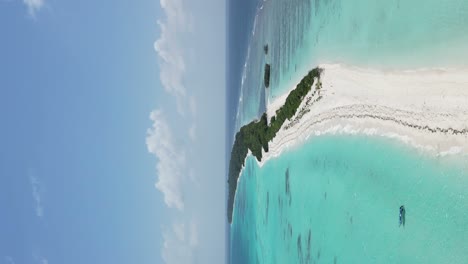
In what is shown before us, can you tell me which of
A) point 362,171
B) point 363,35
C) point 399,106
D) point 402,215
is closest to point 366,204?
point 362,171

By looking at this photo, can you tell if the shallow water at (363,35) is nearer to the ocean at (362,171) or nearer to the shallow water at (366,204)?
the ocean at (362,171)

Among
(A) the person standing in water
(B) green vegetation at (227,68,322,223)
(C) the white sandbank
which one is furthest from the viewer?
(B) green vegetation at (227,68,322,223)

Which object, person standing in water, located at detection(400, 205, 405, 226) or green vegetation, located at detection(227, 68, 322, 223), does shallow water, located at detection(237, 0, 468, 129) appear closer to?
green vegetation, located at detection(227, 68, 322, 223)

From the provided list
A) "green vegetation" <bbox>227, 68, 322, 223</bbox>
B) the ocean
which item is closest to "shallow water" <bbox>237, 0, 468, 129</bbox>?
the ocean

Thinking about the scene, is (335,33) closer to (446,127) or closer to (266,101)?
(446,127)

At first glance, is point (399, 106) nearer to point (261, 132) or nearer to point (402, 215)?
point (402, 215)

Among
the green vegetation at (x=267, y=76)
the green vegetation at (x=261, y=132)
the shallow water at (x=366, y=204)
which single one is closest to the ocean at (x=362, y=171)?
the shallow water at (x=366, y=204)
